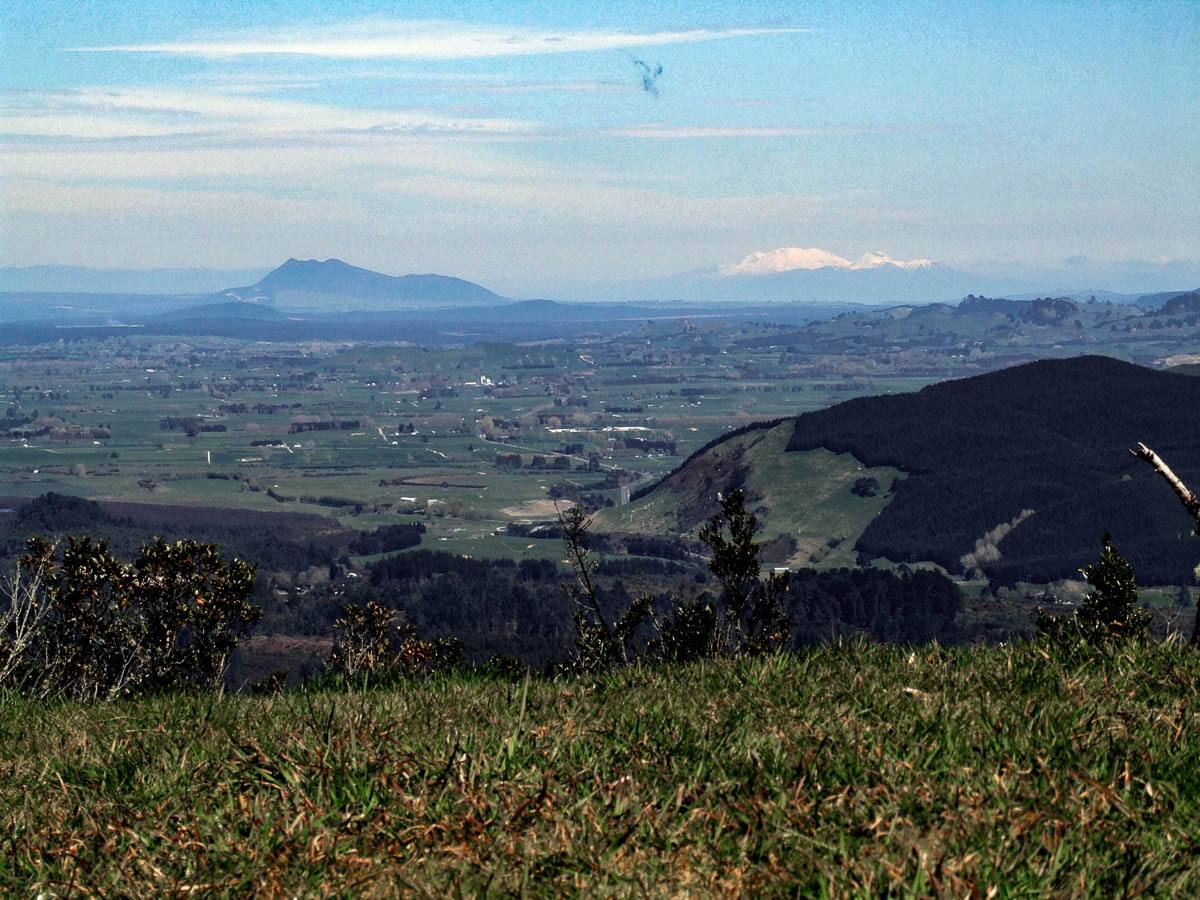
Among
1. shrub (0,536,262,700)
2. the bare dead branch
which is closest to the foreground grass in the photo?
the bare dead branch

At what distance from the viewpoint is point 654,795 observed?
15.9 ft

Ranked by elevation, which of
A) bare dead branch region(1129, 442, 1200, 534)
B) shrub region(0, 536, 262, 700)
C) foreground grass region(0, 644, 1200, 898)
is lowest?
shrub region(0, 536, 262, 700)

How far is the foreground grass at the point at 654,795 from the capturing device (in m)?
4.12

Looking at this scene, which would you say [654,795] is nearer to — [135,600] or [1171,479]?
[1171,479]

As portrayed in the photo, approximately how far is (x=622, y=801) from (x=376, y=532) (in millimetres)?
193672

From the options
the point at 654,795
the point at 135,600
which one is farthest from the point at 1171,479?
the point at 135,600

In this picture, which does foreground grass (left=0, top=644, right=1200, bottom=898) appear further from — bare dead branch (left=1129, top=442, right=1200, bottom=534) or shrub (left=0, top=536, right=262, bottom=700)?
shrub (left=0, top=536, right=262, bottom=700)

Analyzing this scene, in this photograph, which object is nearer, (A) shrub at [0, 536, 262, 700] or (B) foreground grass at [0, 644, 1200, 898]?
(B) foreground grass at [0, 644, 1200, 898]

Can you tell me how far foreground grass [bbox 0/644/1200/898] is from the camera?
13.5 feet

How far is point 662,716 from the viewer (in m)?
6.10

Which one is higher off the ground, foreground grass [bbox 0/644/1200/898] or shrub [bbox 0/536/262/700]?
foreground grass [bbox 0/644/1200/898]

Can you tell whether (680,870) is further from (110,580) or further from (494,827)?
(110,580)

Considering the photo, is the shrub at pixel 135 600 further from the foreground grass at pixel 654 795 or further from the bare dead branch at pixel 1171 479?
the bare dead branch at pixel 1171 479

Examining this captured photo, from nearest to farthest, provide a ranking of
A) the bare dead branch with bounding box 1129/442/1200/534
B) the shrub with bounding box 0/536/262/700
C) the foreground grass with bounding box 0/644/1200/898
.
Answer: the foreground grass with bounding box 0/644/1200/898 → the bare dead branch with bounding box 1129/442/1200/534 → the shrub with bounding box 0/536/262/700
